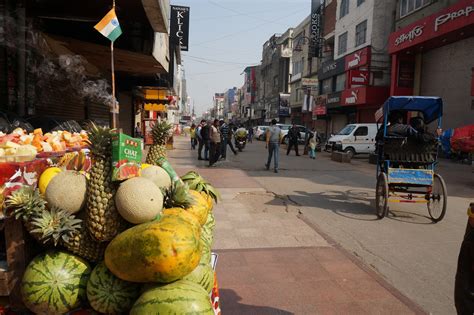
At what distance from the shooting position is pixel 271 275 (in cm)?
381

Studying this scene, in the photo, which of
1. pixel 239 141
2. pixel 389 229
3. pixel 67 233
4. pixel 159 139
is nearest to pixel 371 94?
pixel 239 141

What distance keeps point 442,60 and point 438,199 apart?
15.2 metres

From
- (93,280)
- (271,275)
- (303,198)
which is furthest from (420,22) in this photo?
(93,280)

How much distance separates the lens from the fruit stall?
1540 millimetres

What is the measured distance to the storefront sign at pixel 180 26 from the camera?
59.6 feet

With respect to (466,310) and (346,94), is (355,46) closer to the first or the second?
(346,94)

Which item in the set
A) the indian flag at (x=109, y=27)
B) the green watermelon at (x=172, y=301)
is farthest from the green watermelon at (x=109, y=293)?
the indian flag at (x=109, y=27)

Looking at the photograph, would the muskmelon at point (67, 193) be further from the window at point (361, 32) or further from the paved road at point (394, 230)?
the window at point (361, 32)

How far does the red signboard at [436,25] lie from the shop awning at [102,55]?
43.2 feet

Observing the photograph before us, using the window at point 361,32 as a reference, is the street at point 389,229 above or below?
below

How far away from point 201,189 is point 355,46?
28611mm

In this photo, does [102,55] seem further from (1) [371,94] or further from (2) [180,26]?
(1) [371,94]

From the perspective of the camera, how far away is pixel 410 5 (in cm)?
2156

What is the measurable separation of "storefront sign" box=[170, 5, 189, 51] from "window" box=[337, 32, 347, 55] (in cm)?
1692
